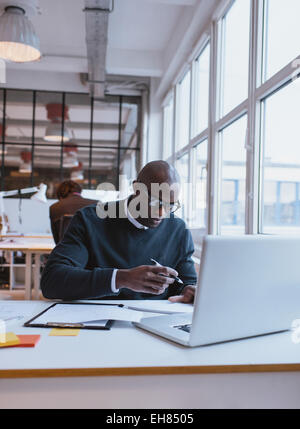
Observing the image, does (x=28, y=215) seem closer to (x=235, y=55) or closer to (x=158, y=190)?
(x=235, y=55)

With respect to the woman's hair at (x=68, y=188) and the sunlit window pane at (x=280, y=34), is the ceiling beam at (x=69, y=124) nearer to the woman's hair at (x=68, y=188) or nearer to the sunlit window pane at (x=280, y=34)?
the woman's hair at (x=68, y=188)

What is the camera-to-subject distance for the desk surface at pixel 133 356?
33.7 inches

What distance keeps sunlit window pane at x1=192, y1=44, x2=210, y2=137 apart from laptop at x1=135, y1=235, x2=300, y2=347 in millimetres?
3435

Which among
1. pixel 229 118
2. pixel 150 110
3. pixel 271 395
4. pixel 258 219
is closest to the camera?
pixel 271 395

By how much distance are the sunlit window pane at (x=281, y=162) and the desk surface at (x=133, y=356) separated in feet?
5.08

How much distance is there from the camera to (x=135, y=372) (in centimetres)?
87

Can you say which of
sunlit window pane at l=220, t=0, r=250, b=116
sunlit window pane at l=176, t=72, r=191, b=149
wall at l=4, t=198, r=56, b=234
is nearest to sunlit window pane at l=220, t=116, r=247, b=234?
sunlit window pane at l=220, t=0, r=250, b=116

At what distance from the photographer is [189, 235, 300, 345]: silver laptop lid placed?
953 mm

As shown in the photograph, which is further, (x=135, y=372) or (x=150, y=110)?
(x=150, y=110)

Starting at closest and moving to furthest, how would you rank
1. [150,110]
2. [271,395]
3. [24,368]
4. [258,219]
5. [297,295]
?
1. [24,368]
2. [271,395]
3. [297,295]
4. [258,219]
5. [150,110]

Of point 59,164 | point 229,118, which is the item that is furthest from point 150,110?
point 229,118
